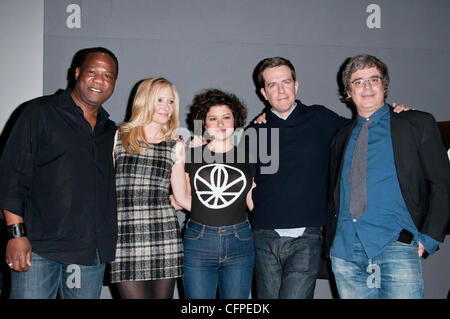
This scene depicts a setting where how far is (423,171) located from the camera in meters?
1.94

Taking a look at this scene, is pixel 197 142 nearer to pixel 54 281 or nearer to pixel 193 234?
pixel 193 234

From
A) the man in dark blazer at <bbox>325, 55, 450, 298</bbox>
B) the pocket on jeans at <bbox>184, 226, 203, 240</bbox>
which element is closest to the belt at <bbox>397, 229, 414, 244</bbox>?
the man in dark blazer at <bbox>325, 55, 450, 298</bbox>

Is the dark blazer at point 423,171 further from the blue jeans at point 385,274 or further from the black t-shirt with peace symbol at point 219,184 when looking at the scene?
the black t-shirt with peace symbol at point 219,184

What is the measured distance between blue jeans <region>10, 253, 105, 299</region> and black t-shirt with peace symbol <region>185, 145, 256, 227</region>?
70 cm

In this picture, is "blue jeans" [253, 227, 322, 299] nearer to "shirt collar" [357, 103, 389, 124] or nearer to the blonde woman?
the blonde woman

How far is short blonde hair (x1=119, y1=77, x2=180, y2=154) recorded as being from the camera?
7.18 ft

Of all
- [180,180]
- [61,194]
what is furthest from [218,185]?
[61,194]

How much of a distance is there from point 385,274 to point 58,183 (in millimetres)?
1833

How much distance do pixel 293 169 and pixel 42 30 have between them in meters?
2.54

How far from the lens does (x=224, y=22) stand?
3266 millimetres

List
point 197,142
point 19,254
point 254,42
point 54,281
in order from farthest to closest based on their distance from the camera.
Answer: point 254,42
point 197,142
point 54,281
point 19,254

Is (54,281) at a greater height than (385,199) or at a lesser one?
lesser

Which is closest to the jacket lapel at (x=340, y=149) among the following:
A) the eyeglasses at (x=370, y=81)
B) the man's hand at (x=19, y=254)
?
the eyeglasses at (x=370, y=81)
